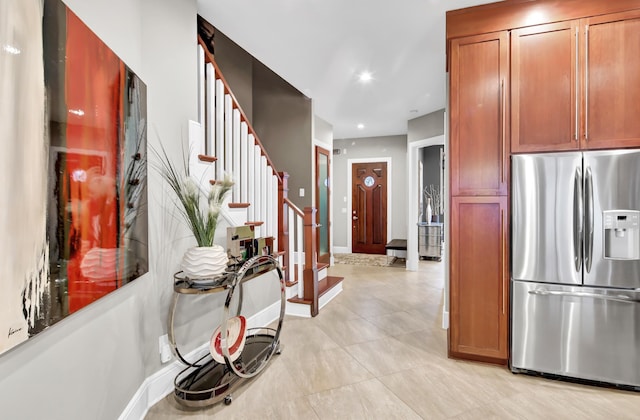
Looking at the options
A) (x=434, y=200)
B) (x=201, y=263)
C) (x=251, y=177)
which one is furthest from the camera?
(x=434, y=200)

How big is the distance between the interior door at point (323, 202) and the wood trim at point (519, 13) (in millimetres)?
3329

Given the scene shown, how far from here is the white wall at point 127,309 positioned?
3.34 feet

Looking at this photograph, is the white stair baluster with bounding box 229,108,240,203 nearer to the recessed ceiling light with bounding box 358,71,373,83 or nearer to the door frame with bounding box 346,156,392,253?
the recessed ceiling light with bounding box 358,71,373,83

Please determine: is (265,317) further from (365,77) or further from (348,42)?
(365,77)

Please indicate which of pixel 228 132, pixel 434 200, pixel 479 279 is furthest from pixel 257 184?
pixel 434 200

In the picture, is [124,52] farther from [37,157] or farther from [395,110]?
[395,110]

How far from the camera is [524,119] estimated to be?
A: 2309mm

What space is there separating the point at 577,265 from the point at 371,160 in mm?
5387

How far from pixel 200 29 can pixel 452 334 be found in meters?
3.28

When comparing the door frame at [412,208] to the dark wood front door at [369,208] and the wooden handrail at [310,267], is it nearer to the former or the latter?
the dark wood front door at [369,208]

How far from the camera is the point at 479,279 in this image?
2438 millimetres

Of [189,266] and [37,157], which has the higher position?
[37,157]

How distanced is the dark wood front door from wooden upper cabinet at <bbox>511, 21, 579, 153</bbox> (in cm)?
488

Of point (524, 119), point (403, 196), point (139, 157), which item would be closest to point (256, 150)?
point (139, 157)
